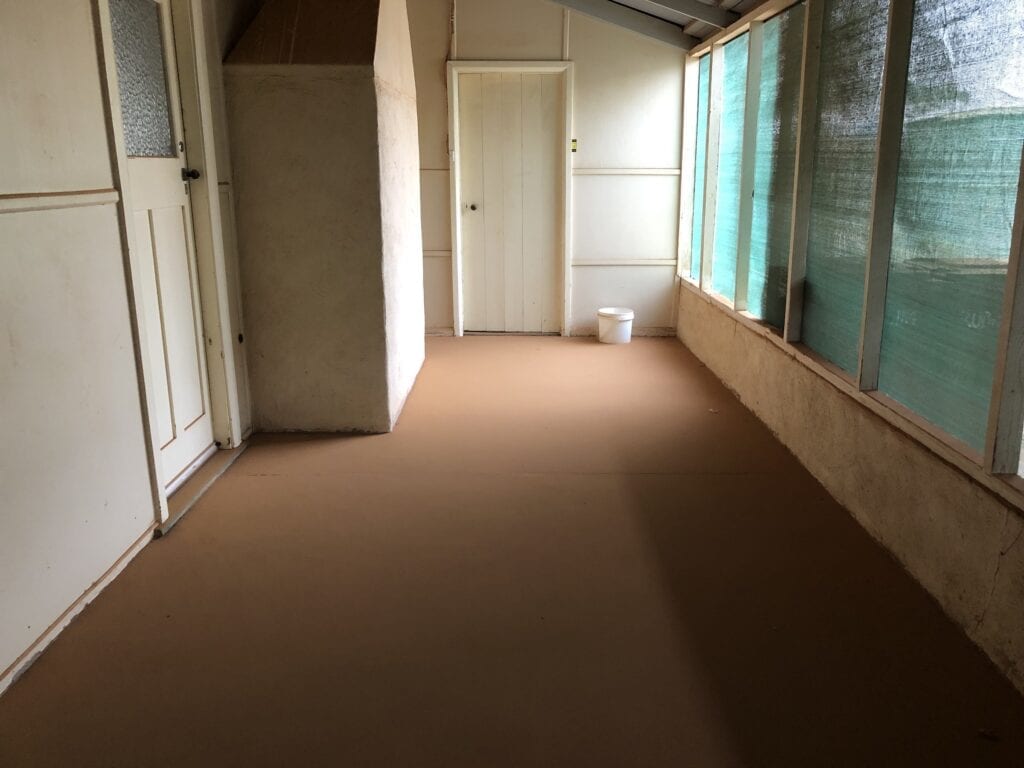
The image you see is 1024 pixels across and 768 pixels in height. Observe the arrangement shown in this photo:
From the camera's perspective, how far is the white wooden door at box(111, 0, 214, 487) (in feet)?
10.7

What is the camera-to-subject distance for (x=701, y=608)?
266 cm

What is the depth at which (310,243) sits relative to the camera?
418 cm

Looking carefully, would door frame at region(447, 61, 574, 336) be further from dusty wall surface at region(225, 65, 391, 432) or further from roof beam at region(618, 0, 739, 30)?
dusty wall surface at region(225, 65, 391, 432)

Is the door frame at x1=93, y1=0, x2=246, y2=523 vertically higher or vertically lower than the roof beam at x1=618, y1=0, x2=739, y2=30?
lower

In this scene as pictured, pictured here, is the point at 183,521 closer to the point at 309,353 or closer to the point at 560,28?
the point at 309,353

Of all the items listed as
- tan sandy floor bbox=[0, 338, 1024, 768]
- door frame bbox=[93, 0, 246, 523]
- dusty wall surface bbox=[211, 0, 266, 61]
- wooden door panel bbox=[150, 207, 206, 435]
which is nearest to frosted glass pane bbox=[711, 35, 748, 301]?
tan sandy floor bbox=[0, 338, 1024, 768]

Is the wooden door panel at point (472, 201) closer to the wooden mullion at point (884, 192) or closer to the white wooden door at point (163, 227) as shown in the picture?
the white wooden door at point (163, 227)

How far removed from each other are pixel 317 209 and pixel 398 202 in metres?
0.70

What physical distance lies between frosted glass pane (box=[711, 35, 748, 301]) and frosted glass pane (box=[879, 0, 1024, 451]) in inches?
82.3

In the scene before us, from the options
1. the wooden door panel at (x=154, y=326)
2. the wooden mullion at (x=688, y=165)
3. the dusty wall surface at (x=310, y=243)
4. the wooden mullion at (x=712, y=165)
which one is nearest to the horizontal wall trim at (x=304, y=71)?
the dusty wall surface at (x=310, y=243)

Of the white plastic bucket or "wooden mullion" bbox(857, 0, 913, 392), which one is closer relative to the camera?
"wooden mullion" bbox(857, 0, 913, 392)

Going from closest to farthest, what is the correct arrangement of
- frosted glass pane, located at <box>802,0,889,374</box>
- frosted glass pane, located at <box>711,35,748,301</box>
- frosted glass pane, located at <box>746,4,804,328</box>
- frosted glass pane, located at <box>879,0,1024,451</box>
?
frosted glass pane, located at <box>879,0,1024,451</box> < frosted glass pane, located at <box>802,0,889,374</box> < frosted glass pane, located at <box>746,4,804,328</box> < frosted glass pane, located at <box>711,35,748,301</box>

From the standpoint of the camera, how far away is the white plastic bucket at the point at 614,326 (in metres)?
6.55

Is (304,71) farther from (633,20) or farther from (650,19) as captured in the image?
(650,19)
